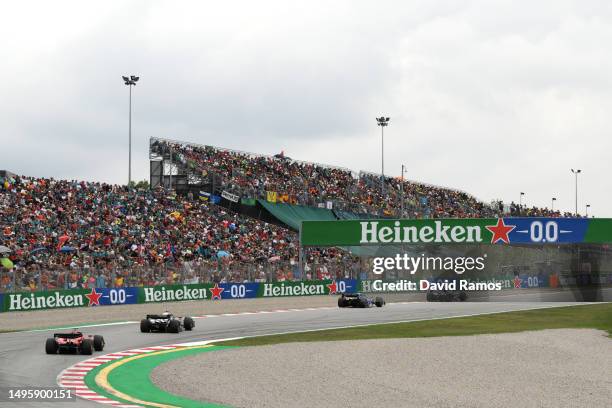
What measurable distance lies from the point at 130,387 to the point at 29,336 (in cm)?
1097

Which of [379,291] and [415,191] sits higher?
[415,191]

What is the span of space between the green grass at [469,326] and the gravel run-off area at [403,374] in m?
2.21

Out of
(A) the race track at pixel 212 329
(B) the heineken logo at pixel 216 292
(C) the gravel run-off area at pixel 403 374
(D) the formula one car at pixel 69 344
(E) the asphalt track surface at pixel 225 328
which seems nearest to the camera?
(C) the gravel run-off area at pixel 403 374

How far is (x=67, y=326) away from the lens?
31.3 metres

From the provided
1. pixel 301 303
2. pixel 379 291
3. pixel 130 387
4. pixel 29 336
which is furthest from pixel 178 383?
pixel 379 291

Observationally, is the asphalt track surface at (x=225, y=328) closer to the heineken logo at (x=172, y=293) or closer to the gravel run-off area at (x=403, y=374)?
the gravel run-off area at (x=403, y=374)

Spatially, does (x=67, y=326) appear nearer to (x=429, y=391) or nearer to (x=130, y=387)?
(x=130, y=387)

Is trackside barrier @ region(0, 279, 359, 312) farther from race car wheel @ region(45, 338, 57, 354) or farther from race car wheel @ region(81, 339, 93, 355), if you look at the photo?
race car wheel @ region(81, 339, 93, 355)

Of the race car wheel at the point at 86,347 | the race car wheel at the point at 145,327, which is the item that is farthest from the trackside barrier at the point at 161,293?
the race car wheel at the point at 86,347

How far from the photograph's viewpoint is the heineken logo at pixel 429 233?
154 ft

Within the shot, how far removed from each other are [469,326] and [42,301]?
58.0 feet

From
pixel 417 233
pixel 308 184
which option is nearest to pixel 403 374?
pixel 417 233

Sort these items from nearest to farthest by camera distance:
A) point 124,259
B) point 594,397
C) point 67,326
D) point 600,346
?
point 594,397, point 600,346, point 67,326, point 124,259

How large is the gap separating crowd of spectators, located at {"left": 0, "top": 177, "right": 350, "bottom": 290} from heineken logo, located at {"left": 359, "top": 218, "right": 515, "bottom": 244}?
5.49m
